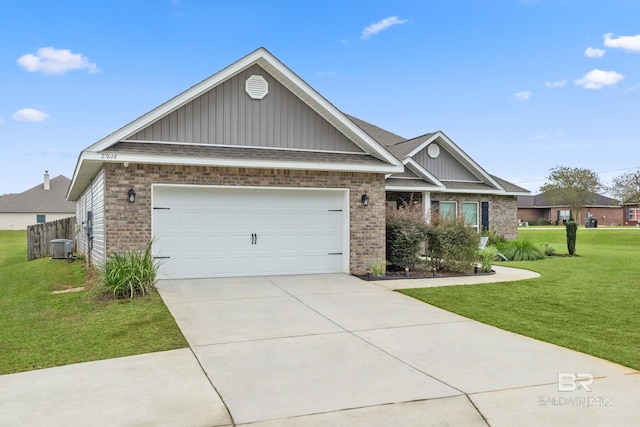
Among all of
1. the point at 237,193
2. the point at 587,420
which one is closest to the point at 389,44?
the point at 237,193

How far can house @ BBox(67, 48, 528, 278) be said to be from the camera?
1103cm

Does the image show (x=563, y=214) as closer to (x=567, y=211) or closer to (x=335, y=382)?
(x=567, y=211)

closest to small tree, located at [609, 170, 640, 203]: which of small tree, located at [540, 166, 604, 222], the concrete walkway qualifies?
small tree, located at [540, 166, 604, 222]

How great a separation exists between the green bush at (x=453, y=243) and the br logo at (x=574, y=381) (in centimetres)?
822

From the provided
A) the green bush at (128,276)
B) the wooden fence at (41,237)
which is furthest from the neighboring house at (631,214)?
the green bush at (128,276)

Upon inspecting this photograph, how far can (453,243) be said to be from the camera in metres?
13.5

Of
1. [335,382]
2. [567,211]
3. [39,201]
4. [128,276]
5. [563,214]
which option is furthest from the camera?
[563,214]

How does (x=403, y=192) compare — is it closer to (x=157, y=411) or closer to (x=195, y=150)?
(x=195, y=150)

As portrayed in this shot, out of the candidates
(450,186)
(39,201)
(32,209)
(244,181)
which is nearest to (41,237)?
(244,181)

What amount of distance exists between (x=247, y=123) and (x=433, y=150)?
462 inches

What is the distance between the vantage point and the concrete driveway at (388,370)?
14.0 ft

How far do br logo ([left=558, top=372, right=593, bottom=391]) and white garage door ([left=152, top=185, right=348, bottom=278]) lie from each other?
8.02 metres

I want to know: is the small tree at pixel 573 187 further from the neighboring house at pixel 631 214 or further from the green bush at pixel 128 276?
the green bush at pixel 128 276

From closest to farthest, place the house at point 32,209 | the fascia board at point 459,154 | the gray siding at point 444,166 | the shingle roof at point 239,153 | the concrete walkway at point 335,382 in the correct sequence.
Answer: the concrete walkway at point 335,382 → the shingle roof at point 239,153 → the fascia board at point 459,154 → the gray siding at point 444,166 → the house at point 32,209
